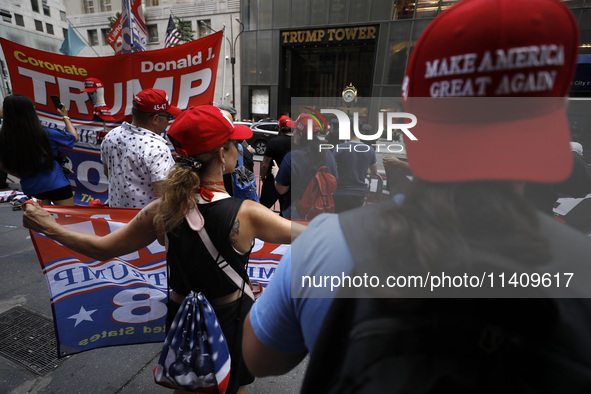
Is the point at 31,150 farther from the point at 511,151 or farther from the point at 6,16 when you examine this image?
the point at 6,16

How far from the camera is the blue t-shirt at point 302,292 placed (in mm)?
646

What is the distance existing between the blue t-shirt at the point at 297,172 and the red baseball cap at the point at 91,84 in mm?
2542

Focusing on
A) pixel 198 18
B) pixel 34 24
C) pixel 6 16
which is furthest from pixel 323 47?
pixel 34 24

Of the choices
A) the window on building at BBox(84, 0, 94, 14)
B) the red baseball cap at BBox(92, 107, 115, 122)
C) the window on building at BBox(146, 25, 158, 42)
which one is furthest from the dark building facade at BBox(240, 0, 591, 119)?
the window on building at BBox(84, 0, 94, 14)

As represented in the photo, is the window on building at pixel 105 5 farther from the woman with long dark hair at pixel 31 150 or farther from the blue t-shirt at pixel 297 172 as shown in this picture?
the blue t-shirt at pixel 297 172

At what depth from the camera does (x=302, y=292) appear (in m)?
0.70

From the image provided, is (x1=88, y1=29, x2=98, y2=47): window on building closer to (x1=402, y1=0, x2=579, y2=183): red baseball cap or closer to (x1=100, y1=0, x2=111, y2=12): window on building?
(x1=100, y1=0, x2=111, y2=12): window on building

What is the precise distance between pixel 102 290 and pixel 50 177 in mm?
2067

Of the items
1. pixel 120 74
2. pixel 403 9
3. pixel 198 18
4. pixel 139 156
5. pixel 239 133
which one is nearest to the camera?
pixel 239 133

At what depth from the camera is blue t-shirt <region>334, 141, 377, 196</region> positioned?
3662mm

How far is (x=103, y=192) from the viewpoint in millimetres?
3938

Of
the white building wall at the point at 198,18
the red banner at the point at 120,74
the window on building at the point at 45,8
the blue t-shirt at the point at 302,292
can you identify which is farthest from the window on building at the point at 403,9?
the window on building at the point at 45,8

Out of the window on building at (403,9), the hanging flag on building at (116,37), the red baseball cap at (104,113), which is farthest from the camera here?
the window on building at (403,9)

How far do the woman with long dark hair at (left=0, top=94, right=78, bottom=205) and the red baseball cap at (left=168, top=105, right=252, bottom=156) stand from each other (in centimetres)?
268
